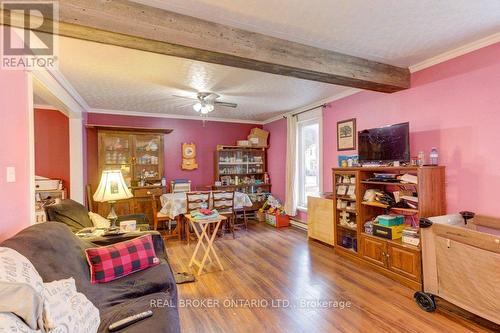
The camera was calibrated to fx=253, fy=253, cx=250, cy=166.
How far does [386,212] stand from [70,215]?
3.91 meters

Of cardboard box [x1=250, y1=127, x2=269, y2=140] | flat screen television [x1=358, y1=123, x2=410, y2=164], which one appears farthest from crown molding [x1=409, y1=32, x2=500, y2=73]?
cardboard box [x1=250, y1=127, x2=269, y2=140]

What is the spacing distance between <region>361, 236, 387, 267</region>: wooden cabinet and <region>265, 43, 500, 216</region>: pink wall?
849 millimetres

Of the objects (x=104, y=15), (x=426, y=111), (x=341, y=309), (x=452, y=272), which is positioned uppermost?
(x=104, y=15)

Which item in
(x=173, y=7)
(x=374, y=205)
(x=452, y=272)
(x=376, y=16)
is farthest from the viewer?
(x=374, y=205)

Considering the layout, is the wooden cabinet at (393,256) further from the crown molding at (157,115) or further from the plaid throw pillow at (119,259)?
the crown molding at (157,115)

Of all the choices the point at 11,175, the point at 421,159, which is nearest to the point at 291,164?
the point at 421,159

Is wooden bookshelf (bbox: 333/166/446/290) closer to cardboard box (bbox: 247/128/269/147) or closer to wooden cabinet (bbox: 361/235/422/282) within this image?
wooden cabinet (bbox: 361/235/422/282)

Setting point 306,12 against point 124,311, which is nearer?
point 124,311

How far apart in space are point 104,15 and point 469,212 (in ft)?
11.9

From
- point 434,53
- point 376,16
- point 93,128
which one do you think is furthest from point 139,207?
point 434,53

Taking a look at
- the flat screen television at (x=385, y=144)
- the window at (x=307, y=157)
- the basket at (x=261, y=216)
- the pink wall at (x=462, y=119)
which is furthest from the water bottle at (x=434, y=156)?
the basket at (x=261, y=216)

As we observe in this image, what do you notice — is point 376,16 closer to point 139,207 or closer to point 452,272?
point 452,272

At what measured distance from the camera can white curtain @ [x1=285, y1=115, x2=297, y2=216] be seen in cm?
539

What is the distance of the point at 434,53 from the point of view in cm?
273
